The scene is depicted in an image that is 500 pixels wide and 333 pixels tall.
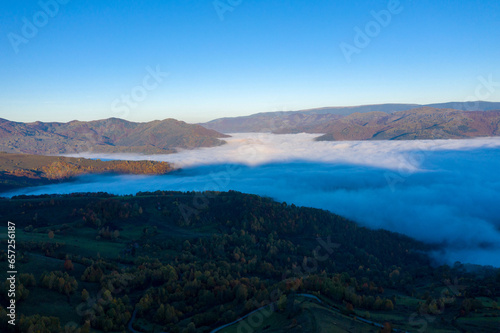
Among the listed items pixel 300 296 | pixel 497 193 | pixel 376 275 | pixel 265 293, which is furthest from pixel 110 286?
pixel 497 193

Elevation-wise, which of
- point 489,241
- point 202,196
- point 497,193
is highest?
point 202,196

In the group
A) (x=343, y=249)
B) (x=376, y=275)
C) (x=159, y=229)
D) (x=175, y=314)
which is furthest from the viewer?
(x=343, y=249)

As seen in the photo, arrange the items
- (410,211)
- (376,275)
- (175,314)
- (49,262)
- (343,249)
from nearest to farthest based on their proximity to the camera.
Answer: (175,314) → (49,262) → (376,275) → (343,249) → (410,211)

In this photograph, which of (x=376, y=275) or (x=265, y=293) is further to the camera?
(x=376, y=275)

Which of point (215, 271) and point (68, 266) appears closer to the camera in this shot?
point (68, 266)

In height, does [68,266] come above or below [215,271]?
above

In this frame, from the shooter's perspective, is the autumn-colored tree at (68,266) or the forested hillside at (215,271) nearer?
the forested hillside at (215,271)

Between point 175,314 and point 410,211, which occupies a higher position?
point 175,314

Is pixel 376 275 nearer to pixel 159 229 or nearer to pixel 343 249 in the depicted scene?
pixel 343 249

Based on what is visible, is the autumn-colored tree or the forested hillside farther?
the autumn-colored tree

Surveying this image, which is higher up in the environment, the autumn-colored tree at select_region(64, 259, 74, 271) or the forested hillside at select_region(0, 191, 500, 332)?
the autumn-colored tree at select_region(64, 259, 74, 271)

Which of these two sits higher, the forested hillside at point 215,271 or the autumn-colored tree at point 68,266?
the autumn-colored tree at point 68,266
